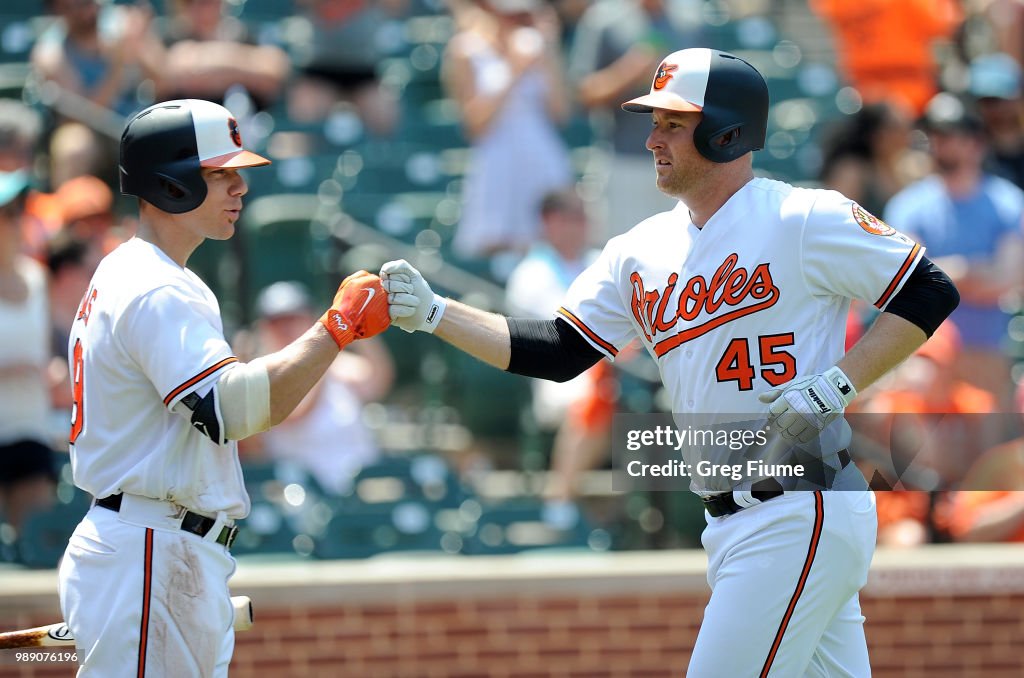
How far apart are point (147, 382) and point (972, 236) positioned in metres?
Result: 4.60

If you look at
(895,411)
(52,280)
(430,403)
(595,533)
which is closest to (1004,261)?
(895,411)

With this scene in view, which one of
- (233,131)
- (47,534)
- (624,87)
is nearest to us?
(233,131)

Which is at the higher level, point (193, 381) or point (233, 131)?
point (233, 131)

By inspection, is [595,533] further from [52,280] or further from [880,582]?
[52,280]

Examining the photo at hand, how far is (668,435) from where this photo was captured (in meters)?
4.93

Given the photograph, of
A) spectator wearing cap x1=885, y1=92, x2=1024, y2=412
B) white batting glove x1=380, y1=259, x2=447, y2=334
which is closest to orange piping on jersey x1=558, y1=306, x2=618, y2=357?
white batting glove x1=380, y1=259, x2=447, y2=334

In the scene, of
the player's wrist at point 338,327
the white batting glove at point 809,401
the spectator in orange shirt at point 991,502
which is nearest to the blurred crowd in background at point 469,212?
the spectator in orange shirt at point 991,502

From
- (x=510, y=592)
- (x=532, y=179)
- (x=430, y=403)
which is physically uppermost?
(x=532, y=179)

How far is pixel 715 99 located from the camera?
12.6 feet

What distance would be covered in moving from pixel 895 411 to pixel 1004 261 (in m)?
1.01

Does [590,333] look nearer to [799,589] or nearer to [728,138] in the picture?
[728,138]

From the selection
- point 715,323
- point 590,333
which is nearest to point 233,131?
point 590,333

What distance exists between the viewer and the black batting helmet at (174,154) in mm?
3705

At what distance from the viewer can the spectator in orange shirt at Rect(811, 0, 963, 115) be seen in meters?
8.71
